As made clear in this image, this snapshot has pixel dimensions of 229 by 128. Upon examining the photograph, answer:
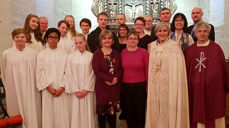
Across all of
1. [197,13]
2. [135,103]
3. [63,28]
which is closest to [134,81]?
[135,103]

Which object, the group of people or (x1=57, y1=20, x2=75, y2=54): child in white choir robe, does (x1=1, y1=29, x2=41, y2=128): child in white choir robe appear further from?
(x1=57, y1=20, x2=75, y2=54): child in white choir robe

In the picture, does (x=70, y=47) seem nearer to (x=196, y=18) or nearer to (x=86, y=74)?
(x=86, y=74)

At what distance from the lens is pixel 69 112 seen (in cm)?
359

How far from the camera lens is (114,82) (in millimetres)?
3355

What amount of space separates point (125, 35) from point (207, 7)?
6.39 m

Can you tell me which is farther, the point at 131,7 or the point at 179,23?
the point at 131,7

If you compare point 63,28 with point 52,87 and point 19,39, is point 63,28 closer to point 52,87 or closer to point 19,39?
point 19,39

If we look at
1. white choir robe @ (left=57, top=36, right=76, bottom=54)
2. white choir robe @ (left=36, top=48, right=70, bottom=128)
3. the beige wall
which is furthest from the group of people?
the beige wall

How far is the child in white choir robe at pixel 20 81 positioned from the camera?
3.47 m

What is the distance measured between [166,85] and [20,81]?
2527 mm

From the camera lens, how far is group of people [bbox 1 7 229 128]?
3158 mm

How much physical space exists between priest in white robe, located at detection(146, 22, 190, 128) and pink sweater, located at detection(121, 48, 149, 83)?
0.16m

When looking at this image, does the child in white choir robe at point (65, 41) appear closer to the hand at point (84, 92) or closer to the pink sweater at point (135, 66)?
the hand at point (84, 92)

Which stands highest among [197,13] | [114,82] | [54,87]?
[197,13]
